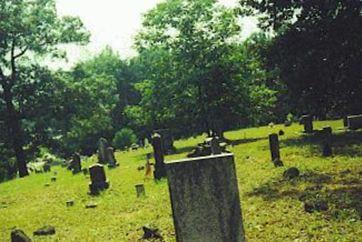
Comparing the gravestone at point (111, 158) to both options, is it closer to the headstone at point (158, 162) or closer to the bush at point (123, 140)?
the headstone at point (158, 162)

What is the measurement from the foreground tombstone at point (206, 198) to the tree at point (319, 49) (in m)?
15.1

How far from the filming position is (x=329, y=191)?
488 inches

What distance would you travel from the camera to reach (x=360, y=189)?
12.2 meters

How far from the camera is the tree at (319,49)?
776 inches

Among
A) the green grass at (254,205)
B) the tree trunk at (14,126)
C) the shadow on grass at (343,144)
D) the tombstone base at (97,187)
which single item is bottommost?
the green grass at (254,205)

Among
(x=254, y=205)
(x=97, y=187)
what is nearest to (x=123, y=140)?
(x=97, y=187)

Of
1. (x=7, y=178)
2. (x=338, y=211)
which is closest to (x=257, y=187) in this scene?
(x=338, y=211)

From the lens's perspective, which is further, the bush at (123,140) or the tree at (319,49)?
the bush at (123,140)

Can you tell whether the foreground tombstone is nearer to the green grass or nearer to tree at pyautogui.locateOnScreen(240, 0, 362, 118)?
the green grass

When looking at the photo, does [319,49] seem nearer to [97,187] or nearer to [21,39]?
[97,187]

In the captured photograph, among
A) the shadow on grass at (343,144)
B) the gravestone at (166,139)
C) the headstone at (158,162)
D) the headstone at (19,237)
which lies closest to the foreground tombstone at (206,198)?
the headstone at (19,237)

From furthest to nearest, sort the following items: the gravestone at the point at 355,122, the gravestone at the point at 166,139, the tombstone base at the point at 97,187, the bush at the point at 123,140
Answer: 1. the bush at the point at 123,140
2. the gravestone at the point at 166,139
3. the gravestone at the point at 355,122
4. the tombstone base at the point at 97,187

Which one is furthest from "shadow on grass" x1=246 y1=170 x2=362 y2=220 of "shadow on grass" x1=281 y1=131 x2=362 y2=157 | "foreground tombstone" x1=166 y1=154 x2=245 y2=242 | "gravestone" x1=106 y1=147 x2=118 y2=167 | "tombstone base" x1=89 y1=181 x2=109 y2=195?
Result: "gravestone" x1=106 y1=147 x2=118 y2=167

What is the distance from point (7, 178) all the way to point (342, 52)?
2600 cm
